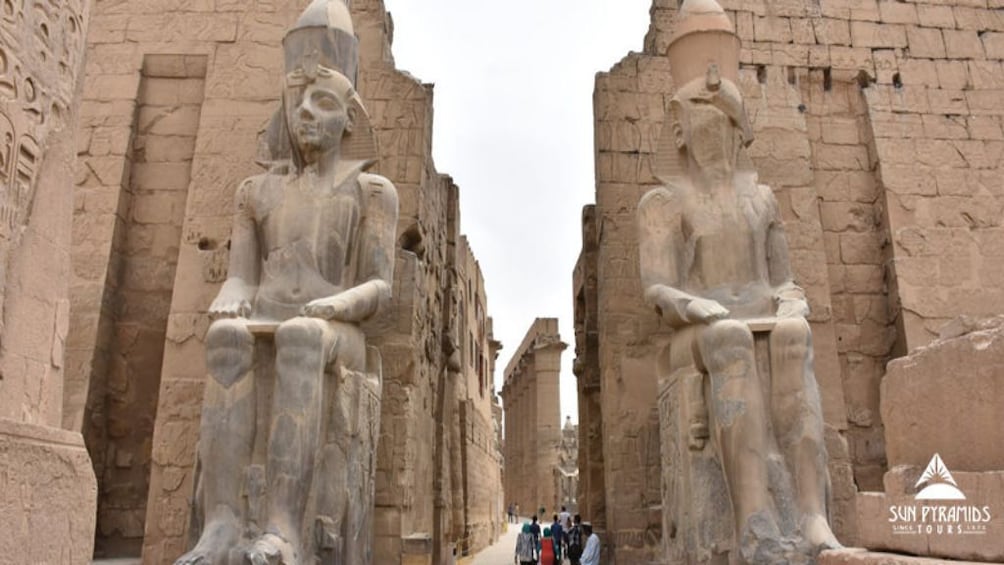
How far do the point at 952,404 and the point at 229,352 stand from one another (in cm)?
304

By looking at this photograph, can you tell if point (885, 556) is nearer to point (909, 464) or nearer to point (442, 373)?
point (909, 464)

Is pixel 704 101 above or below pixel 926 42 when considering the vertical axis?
below

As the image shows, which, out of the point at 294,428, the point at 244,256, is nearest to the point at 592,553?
the point at 294,428

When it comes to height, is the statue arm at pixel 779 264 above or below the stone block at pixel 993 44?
below

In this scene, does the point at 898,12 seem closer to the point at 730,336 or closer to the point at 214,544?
the point at 730,336

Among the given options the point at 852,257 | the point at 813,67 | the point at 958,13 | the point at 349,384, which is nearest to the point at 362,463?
the point at 349,384

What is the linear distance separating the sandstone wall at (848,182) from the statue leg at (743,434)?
5.33ft

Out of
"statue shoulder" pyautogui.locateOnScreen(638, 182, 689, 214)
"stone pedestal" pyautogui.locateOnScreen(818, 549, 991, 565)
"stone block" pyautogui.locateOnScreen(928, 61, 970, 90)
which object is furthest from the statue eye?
"stone block" pyautogui.locateOnScreen(928, 61, 970, 90)

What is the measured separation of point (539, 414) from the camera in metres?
19.9

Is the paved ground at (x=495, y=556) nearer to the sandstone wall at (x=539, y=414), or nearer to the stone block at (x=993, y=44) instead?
the sandstone wall at (x=539, y=414)

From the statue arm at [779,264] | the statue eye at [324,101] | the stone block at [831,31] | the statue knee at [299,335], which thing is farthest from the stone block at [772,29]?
the statue knee at [299,335]

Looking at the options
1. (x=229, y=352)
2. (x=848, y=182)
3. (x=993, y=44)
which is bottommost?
(x=229, y=352)

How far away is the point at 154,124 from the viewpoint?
6.31m

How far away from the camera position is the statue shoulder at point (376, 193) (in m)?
4.52
